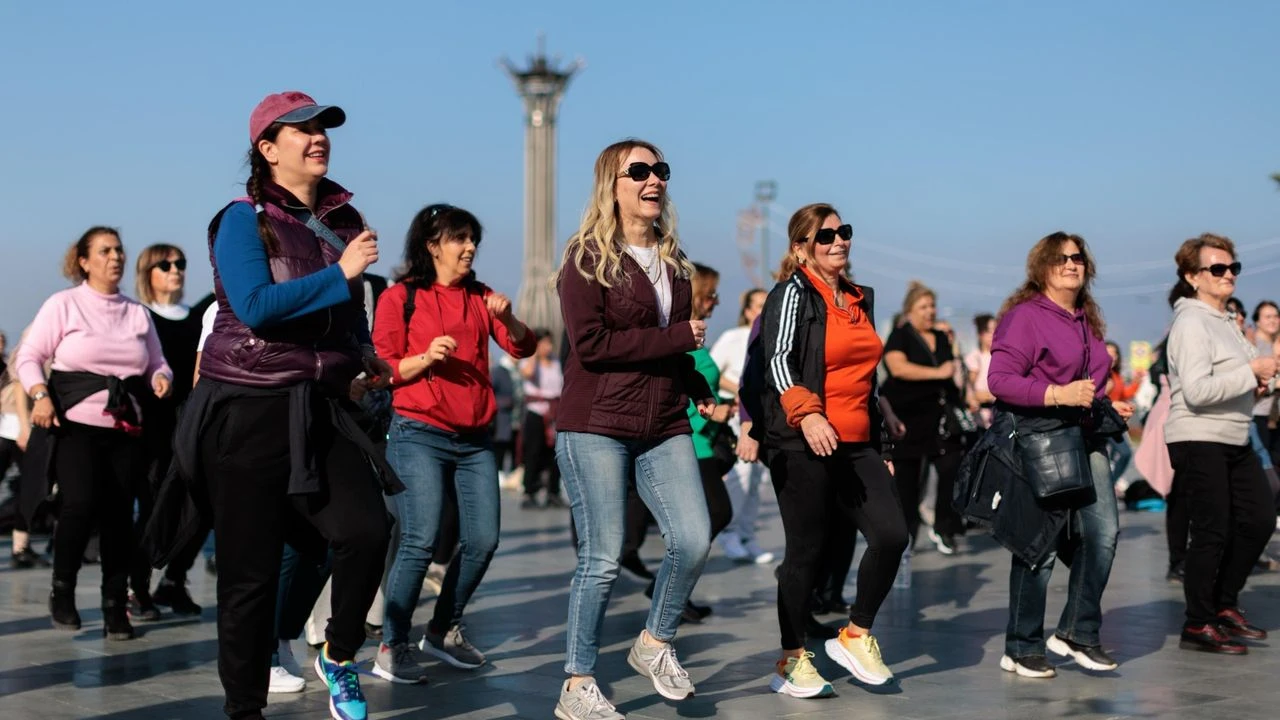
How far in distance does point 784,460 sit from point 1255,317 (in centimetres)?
721

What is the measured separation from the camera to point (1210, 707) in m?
6.22

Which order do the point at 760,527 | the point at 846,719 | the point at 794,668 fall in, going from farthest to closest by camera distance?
1. the point at 760,527
2. the point at 794,668
3. the point at 846,719

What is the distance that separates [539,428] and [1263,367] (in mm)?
11974

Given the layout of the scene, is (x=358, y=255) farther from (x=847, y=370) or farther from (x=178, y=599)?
(x=178, y=599)

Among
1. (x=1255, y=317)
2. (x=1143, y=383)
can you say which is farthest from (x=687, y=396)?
(x=1143, y=383)

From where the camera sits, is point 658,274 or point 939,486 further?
point 939,486

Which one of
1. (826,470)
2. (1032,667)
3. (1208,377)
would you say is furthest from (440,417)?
(1208,377)

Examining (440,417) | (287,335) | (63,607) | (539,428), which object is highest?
(287,335)

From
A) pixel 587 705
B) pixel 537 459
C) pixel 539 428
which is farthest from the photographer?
pixel 539 428

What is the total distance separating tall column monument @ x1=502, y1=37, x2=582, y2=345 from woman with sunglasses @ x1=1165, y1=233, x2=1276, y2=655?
197 ft

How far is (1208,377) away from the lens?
754cm

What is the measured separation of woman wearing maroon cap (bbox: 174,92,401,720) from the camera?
507 centimetres

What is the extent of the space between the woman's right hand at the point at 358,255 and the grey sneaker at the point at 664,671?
6.46ft

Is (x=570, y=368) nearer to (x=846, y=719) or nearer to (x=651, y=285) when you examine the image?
(x=651, y=285)
